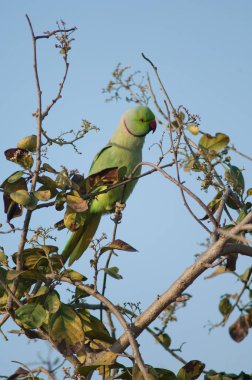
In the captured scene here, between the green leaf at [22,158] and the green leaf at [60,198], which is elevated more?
the green leaf at [22,158]

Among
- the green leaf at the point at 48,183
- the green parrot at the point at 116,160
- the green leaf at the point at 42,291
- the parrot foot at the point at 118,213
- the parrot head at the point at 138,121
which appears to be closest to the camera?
the green leaf at the point at 42,291

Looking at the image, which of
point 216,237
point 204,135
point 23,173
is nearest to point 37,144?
point 23,173

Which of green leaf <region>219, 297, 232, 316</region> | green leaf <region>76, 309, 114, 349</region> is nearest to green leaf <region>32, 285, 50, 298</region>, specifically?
green leaf <region>76, 309, 114, 349</region>

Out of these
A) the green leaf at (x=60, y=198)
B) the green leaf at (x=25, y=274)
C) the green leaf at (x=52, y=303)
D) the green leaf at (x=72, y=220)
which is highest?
the green leaf at (x=60, y=198)

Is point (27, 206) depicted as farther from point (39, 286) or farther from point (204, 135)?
point (204, 135)

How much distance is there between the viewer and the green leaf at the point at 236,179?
1865 mm

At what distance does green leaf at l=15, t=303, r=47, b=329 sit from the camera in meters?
1.60

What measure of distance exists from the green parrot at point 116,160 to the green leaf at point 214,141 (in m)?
1.63

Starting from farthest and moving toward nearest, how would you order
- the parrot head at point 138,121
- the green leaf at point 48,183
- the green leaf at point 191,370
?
the parrot head at point 138,121
the green leaf at point 48,183
the green leaf at point 191,370

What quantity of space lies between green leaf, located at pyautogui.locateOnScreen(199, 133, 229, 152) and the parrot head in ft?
7.88

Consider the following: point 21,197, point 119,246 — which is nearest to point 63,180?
point 21,197

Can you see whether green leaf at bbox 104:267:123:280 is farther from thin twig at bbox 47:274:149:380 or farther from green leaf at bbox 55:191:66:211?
green leaf at bbox 55:191:66:211

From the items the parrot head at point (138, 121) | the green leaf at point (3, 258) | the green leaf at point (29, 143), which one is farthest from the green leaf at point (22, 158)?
the parrot head at point (138, 121)

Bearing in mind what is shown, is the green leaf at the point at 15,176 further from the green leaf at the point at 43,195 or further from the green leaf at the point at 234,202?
the green leaf at the point at 234,202
